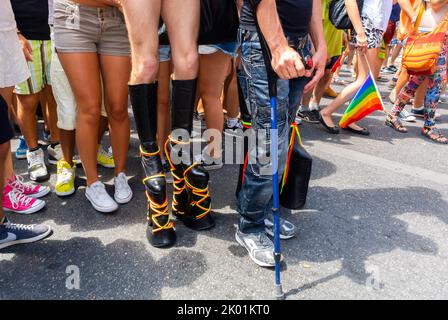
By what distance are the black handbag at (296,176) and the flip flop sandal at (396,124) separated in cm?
267

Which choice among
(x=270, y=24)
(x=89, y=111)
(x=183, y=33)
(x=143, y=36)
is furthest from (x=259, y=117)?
(x=89, y=111)

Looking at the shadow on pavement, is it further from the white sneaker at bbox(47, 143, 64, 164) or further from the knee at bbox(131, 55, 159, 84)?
the white sneaker at bbox(47, 143, 64, 164)

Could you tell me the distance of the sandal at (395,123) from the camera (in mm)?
4539

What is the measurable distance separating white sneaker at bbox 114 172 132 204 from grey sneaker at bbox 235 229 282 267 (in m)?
0.90

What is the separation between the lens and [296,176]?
2.41 meters

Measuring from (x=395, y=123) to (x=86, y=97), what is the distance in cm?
370

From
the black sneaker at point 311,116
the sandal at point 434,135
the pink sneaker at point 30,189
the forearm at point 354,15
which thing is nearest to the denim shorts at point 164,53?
the pink sneaker at point 30,189

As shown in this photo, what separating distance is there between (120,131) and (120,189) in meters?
0.43

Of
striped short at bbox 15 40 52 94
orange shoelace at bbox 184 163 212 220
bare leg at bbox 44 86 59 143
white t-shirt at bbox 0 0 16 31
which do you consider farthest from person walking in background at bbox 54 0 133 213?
bare leg at bbox 44 86 59 143

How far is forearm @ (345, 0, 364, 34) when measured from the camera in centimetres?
363

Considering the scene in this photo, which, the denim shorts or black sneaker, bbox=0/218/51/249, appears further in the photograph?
the denim shorts

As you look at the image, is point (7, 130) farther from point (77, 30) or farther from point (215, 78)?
point (215, 78)

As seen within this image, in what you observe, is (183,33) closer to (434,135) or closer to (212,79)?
(212,79)

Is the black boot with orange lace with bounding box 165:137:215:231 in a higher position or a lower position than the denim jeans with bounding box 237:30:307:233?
lower
